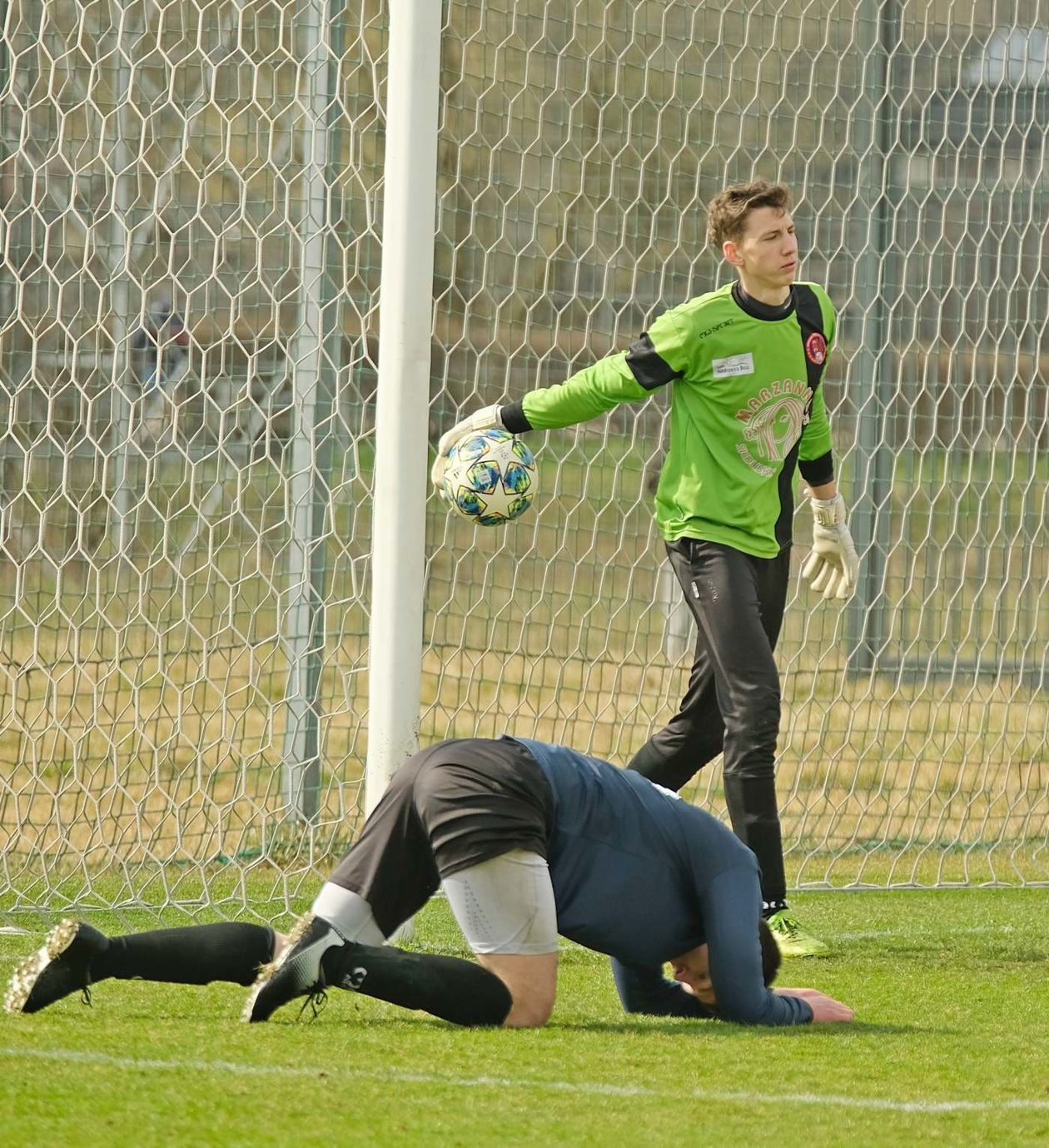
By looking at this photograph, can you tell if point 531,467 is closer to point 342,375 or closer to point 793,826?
point 342,375

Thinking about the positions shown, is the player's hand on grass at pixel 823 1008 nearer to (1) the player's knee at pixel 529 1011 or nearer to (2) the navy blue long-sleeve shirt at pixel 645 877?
(2) the navy blue long-sleeve shirt at pixel 645 877

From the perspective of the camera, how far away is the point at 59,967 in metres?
3.35

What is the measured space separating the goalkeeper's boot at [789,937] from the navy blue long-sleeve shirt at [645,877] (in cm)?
96

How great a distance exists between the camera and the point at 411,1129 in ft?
9.01

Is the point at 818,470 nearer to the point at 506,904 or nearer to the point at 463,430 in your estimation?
the point at 463,430

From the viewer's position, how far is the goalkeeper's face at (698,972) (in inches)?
144

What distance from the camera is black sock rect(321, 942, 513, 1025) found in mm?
3389

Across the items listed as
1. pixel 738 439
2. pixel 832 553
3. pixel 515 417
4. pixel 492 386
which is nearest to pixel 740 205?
pixel 738 439

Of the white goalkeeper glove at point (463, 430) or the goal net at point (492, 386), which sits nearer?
the white goalkeeper glove at point (463, 430)

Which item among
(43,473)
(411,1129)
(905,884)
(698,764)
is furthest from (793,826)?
(411,1129)

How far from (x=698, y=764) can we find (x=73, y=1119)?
243 centimetres

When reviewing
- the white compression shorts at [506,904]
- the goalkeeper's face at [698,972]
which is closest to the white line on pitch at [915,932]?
the goalkeeper's face at [698,972]

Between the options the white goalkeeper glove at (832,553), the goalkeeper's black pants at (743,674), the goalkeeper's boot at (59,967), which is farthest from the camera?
the white goalkeeper glove at (832,553)

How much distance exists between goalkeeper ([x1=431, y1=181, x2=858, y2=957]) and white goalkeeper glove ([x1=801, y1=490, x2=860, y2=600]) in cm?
41
